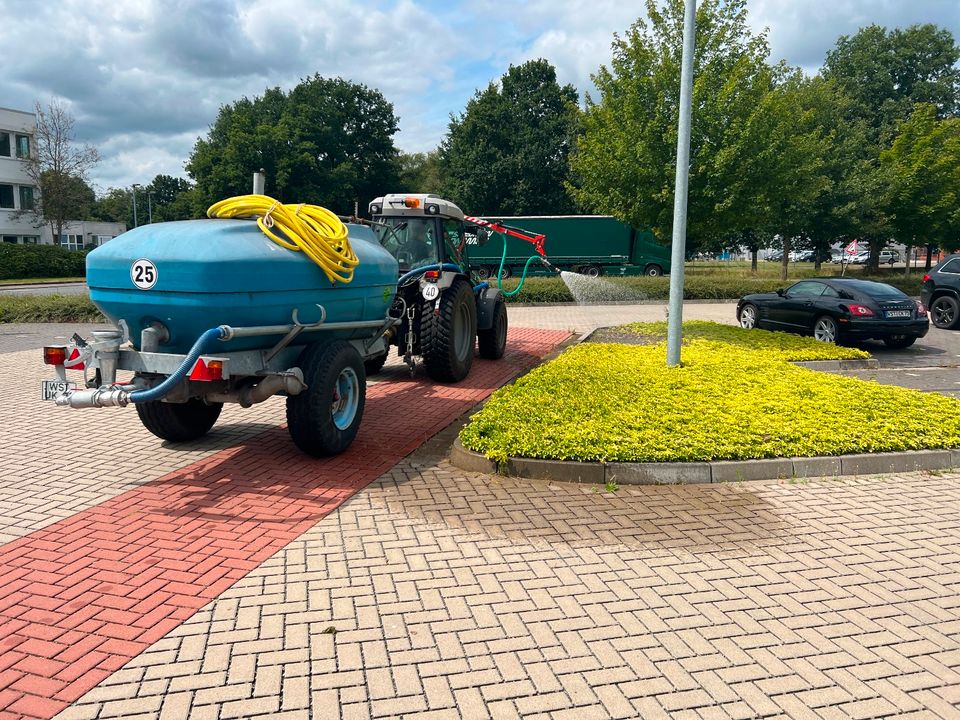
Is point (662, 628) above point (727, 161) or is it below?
below

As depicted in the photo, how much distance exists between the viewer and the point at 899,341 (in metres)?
13.7

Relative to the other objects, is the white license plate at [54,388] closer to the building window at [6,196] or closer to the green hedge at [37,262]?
the green hedge at [37,262]

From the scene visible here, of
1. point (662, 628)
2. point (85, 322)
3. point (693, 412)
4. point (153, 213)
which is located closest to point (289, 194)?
point (85, 322)

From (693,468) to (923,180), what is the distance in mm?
31713

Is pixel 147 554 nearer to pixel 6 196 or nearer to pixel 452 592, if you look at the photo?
pixel 452 592

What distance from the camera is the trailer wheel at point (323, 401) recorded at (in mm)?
6051

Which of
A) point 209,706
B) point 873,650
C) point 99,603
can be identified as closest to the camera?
point 209,706

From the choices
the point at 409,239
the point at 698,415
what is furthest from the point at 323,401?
the point at 409,239

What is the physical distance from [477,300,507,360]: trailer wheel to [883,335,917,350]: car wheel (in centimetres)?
732

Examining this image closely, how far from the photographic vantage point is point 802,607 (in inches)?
153

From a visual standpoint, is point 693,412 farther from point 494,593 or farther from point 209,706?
point 209,706

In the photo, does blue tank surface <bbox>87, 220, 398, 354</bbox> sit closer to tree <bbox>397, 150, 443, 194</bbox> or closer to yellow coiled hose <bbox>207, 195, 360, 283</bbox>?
yellow coiled hose <bbox>207, 195, 360, 283</bbox>

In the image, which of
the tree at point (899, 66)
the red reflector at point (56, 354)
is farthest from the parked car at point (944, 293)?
the tree at point (899, 66)

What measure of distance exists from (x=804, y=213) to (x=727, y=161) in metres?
21.5
